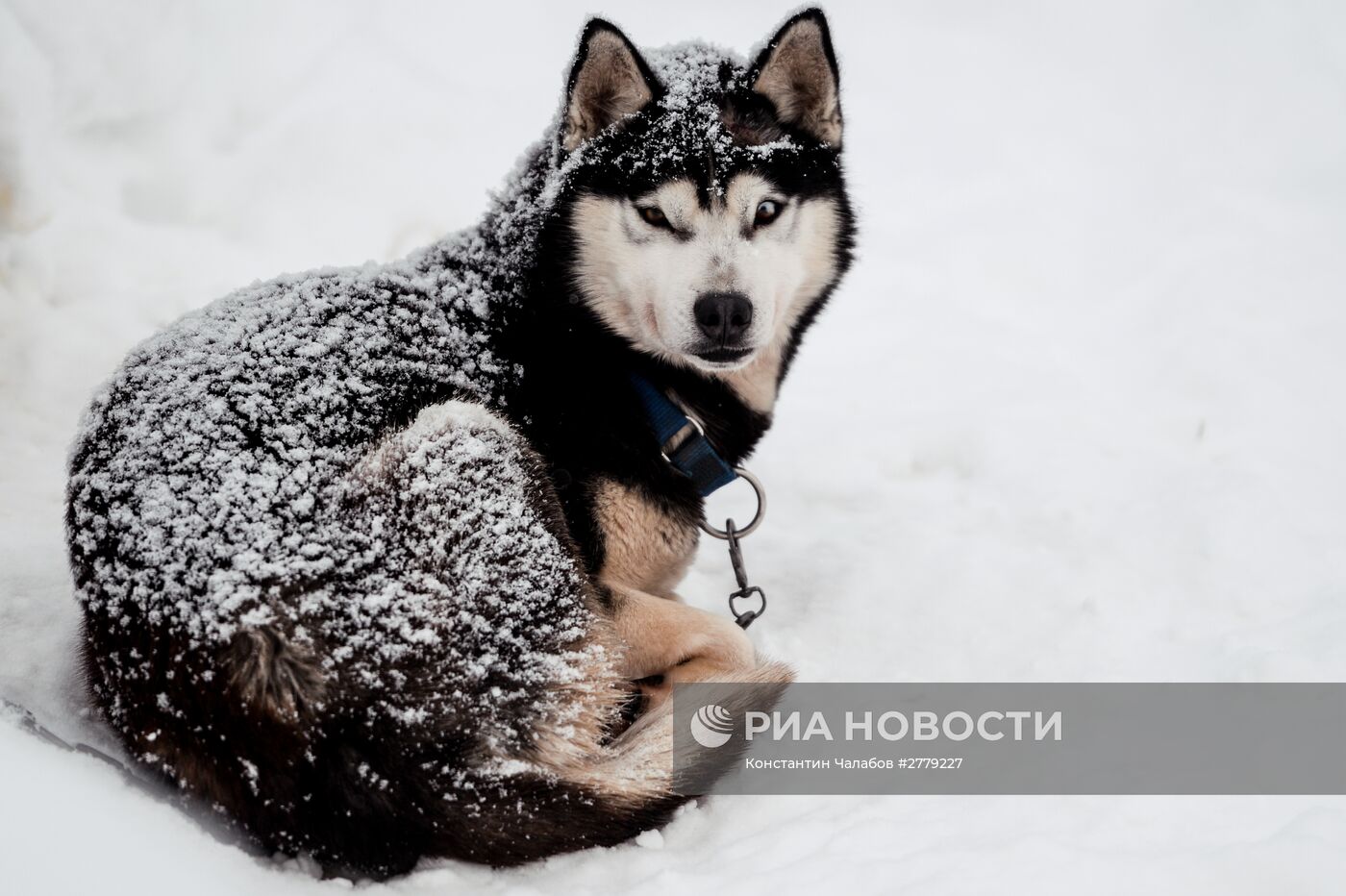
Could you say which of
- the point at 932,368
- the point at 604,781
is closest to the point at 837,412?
the point at 932,368

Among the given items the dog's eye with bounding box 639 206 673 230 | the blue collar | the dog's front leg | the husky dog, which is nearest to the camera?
the husky dog

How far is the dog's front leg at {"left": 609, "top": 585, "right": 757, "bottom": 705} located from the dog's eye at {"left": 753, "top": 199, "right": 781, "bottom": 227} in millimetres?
1076

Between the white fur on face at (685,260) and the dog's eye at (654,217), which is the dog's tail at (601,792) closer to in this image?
the white fur on face at (685,260)

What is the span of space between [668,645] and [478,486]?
0.66 m

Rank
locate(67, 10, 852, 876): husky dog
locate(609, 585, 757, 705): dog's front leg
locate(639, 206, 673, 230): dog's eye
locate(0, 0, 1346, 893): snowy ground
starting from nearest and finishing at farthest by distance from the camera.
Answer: locate(67, 10, 852, 876): husky dog, locate(0, 0, 1346, 893): snowy ground, locate(609, 585, 757, 705): dog's front leg, locate(639, 206, 673, 230): dog's eye

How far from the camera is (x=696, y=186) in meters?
2.51

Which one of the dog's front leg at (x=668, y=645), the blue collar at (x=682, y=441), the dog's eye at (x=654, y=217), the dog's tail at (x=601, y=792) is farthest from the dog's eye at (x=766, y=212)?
the dog's tail at (x=601, y=792)

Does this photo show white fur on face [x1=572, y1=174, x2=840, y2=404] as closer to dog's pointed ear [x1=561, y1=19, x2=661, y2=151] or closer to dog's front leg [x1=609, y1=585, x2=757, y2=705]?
dog's pointed ear [x1=561, y1=19, x2=661, y2=151]

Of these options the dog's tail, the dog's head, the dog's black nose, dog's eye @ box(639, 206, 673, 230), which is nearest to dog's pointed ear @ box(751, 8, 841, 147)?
the dog's head

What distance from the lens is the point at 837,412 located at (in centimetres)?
439

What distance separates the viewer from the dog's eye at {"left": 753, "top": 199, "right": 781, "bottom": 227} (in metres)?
2.61

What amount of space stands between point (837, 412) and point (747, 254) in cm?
199

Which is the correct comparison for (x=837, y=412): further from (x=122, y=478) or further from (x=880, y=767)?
(x=122, y=478)

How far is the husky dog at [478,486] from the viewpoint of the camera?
179 centimetres
